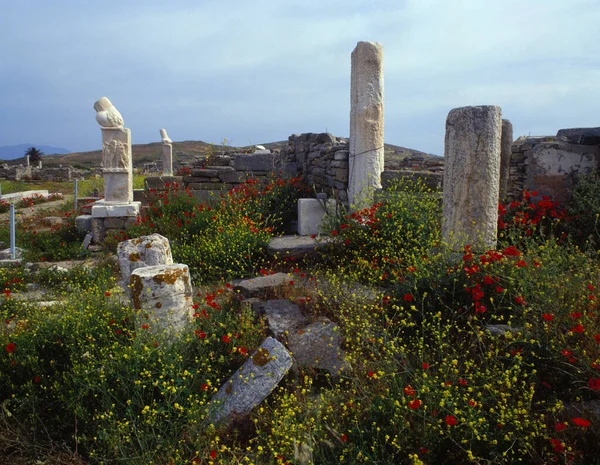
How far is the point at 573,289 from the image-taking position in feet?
11.6

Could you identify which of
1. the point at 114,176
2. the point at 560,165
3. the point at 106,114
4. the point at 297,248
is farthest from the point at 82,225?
the point at 560,165

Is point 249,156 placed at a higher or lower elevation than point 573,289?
higher

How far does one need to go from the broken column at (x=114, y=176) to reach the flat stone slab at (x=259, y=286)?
5.12 metres

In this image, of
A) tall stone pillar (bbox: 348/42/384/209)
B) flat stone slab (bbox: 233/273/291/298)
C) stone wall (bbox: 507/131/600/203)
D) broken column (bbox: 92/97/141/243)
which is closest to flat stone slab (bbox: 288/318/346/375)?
flat stone slab (bbox: 233/273/291/298)

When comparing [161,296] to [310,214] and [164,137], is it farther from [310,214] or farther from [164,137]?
[164,137]

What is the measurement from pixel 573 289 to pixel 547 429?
1.25 m

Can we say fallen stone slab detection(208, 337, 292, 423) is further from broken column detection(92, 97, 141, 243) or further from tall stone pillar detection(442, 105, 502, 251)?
broken column detection(92, 97, 141, 243)

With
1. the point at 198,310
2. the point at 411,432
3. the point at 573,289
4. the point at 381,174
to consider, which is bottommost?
the point at 411,432

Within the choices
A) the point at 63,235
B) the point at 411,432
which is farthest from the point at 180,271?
the point at 63,235

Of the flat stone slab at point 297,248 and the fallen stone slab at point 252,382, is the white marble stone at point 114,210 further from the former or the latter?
the fallen stone slab at point 252,382

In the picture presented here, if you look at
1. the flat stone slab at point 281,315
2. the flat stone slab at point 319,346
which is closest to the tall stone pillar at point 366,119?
the flat stone slab at point 281,315

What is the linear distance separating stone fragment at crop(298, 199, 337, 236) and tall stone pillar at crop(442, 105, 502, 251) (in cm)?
359

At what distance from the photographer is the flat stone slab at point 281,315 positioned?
411 centimetres

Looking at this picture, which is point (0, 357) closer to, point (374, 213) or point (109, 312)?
point (109, 312)
